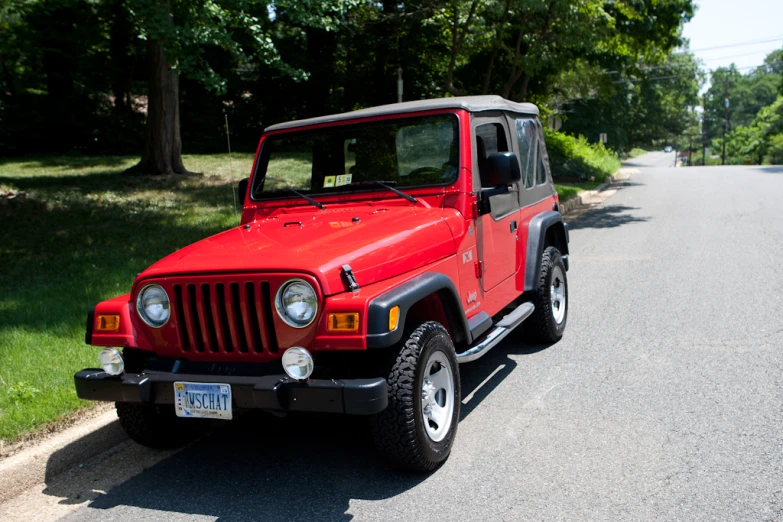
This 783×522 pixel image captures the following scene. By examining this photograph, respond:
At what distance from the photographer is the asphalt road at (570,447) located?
3.47 metres

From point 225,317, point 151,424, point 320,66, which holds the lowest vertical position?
point 151,424

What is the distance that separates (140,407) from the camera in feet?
13.5

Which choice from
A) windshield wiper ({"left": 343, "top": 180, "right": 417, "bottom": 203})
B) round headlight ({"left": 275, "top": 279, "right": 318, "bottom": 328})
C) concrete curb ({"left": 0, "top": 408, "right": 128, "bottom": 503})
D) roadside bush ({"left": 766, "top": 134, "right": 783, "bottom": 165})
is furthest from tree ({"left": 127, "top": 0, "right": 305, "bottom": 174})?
roadside bush ({"left": 766, "top": 134, "right": 783, "bottom": 165})

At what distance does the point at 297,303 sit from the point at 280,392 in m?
0.43

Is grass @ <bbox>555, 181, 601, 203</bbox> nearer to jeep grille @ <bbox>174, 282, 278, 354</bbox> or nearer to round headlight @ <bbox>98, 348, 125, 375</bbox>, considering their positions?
jeep grille @ <bbox>174, 282, 278, 354</bbox>

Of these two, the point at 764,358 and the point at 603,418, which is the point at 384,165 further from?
the point at 764,358

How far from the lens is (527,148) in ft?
19.7

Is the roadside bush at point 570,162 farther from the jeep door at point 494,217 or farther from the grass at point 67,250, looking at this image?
the jeep door at point 494,217

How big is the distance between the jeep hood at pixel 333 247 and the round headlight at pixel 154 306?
0.28 feet

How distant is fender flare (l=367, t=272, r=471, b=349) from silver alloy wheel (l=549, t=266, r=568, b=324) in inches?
81.8

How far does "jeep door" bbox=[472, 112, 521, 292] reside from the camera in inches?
190

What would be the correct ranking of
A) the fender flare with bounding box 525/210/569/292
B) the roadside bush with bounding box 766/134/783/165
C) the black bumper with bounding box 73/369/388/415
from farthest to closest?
1. the roadside bush with bounding box 766/134/783/165
2. the fender flare with bounding box 525/210/569/292
3. the black bumper with bounding box 73/369/388/415

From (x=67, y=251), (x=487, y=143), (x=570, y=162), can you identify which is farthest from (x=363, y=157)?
(x=570, y=162)

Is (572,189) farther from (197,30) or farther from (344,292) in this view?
(344,292)
